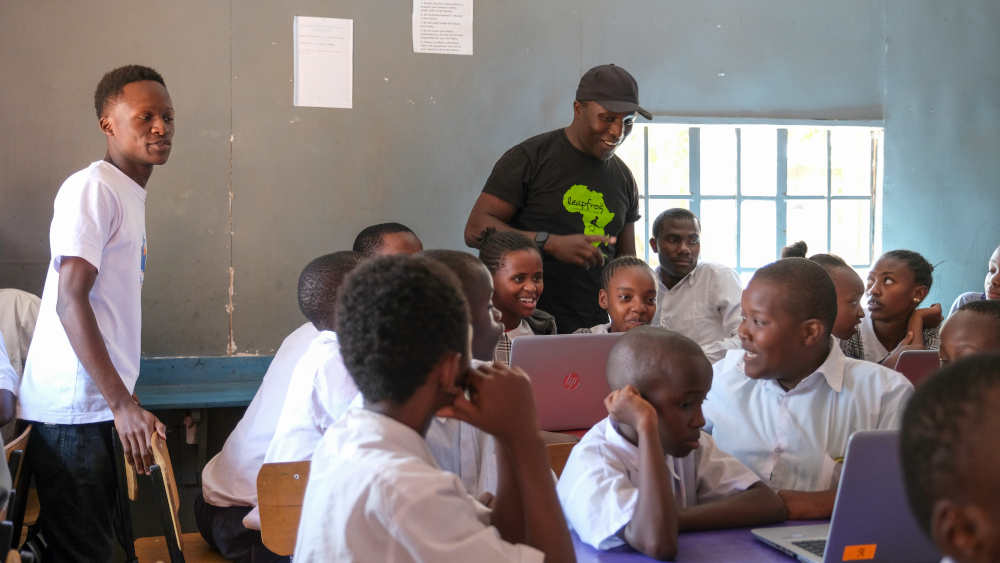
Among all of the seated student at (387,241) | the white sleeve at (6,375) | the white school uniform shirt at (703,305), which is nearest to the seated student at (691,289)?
the white school uniform shirt at (703,305)

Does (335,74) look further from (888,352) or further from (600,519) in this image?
(600,519)

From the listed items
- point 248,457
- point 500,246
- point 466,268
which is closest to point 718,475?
point 466,268

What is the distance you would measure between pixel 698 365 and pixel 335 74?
8.90ft

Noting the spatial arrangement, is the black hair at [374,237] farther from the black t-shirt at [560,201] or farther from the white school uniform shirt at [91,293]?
the white school uniform shirt at [91,293]

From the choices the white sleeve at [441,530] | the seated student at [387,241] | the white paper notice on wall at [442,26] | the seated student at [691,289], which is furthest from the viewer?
the white paper notice on wall at [442,26]

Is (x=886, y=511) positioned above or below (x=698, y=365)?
below

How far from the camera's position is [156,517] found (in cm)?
402

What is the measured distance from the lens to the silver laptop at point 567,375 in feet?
8.39

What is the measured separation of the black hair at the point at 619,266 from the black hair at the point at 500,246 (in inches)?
11.3

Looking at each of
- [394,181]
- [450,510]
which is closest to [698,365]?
[450,510]

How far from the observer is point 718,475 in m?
1.94

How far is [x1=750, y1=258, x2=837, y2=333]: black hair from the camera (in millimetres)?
2180

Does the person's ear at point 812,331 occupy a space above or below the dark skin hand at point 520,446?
above

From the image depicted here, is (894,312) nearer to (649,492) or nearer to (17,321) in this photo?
(649,492)
